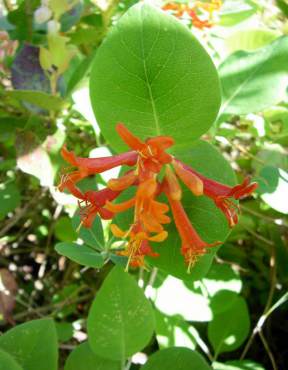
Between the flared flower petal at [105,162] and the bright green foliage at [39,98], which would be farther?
the bright green foliage at [39,98]

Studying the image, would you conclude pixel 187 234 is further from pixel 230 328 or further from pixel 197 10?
pixel 197 10

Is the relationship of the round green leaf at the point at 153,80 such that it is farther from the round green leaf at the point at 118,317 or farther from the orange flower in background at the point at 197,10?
the orange flower in background at the point at 197,10

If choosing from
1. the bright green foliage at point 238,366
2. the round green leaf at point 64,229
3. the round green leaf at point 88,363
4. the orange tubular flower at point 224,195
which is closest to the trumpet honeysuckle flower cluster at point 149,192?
the orange tubular flower at point 224,195

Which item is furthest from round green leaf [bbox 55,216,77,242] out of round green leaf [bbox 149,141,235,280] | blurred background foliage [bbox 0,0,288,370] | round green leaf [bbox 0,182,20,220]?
round green leaf [bbox 149,141,235,280]

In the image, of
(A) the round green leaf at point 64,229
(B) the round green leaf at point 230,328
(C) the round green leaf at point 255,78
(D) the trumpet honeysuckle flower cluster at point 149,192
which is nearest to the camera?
(D) the trumpet honeysuckle flower cluster at point 149,192

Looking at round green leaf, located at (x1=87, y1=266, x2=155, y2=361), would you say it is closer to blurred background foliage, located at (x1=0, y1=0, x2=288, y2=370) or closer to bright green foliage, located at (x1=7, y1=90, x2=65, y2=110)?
blurred background foliage, located at (x1=0, y1=0, x2=288, y2=370)

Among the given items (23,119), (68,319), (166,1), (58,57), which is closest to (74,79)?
(58,57)
